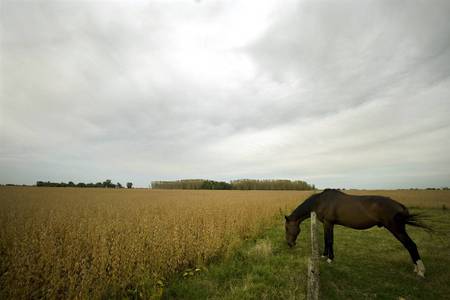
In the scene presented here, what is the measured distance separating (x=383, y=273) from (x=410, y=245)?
1.04m

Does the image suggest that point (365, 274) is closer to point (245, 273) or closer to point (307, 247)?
point (307, 247)

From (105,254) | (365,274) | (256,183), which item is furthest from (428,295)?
(256,183)

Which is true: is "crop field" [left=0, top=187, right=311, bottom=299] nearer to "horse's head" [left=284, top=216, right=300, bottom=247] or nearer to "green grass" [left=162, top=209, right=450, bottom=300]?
"green grass" [left=162, top=209, right=450, bottom=300]

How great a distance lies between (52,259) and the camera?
3721mm

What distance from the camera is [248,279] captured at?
188 inches

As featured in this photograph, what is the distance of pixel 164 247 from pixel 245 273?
222cm

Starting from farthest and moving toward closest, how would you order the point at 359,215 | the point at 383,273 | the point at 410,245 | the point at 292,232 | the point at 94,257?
the point at 292,232
the point at 359,215
the point at 383,273
the point at 410,245
the point at 94,257

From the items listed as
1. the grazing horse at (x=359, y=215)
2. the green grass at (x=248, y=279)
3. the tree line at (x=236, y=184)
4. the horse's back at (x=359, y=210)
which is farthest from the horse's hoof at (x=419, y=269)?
the tree line at (x=236, y=184)

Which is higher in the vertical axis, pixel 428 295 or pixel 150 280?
pixel 150 280

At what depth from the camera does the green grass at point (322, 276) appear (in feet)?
14.1

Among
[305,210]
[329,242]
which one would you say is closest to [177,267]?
[329,242]

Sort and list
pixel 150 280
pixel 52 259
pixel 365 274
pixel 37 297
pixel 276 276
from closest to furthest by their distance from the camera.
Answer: pixel 37 297 → pixel 52 259 → pixel 150 280 → pixel 276 276 → pixel 365 274

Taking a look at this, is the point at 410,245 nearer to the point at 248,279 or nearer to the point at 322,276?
the point at 322,276

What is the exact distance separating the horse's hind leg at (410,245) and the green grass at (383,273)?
0.20m
